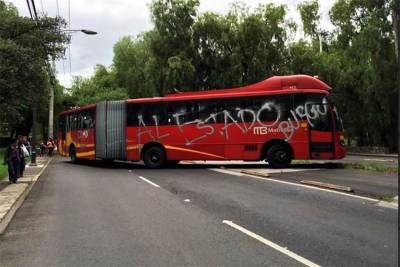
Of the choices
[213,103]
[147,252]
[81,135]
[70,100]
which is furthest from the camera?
[70,100]

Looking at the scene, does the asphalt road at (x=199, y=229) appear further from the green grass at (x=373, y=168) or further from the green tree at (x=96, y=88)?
the green tree at (x=96, y=88)

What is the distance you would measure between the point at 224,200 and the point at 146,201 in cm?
186

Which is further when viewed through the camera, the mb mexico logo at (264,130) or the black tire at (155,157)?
the black tire at (155,157)

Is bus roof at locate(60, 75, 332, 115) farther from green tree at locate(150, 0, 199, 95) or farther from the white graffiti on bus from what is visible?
green tree at locate(150, 0, 199, 95)

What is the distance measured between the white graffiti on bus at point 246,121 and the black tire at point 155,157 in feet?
1.81

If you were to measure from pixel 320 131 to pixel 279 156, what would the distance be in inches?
77.2

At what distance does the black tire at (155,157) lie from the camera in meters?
26.0

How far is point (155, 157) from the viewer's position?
86.0 feet

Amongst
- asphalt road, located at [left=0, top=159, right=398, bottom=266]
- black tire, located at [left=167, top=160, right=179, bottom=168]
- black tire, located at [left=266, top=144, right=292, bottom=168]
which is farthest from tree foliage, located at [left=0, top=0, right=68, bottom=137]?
black tire, located at [left=266, top=144, right=292, bottom=168]

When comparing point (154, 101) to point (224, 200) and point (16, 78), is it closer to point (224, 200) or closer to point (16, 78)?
point (16, 78)

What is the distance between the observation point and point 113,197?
14781mm

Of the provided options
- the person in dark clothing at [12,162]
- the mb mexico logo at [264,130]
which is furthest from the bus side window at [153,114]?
the person in dark clothing at [12,162]

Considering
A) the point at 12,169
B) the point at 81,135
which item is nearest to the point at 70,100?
the point at 81,135

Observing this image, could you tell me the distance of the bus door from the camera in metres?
22.9
